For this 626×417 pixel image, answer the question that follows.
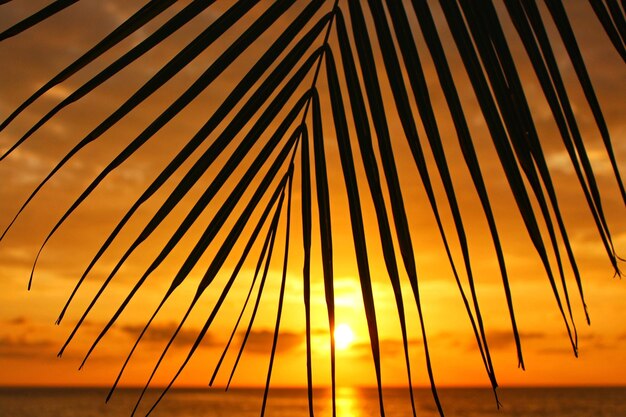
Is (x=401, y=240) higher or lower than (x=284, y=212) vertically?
lower

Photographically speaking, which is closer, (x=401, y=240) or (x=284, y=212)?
(x=401, y=240)

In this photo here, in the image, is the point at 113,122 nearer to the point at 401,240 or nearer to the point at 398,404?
the point at 401,240

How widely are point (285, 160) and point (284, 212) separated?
Result: 9 cm

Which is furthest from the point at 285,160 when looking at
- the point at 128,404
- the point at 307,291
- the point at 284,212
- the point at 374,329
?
the point at 128,404

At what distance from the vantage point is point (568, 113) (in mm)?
959

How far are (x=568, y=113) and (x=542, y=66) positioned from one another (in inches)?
→ 2.6

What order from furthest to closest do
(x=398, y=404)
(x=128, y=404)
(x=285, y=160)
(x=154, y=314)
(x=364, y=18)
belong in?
(x=398, y=404)
(x=128, y=404)
(x=285, y=160)
(x=364, y=18)
(x=154, y=314)

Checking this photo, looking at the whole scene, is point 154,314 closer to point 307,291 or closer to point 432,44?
point 307,291

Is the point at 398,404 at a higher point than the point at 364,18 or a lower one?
higher

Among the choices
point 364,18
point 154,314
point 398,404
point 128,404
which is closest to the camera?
point 154,314

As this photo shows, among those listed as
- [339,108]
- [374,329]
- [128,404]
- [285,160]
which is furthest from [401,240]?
[128,404]

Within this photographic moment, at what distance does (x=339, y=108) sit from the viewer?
1034 mm

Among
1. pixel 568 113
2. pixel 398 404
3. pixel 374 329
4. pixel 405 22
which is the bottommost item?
pixel 374 329

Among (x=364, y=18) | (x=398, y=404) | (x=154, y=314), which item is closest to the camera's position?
(x=154, y=314)
